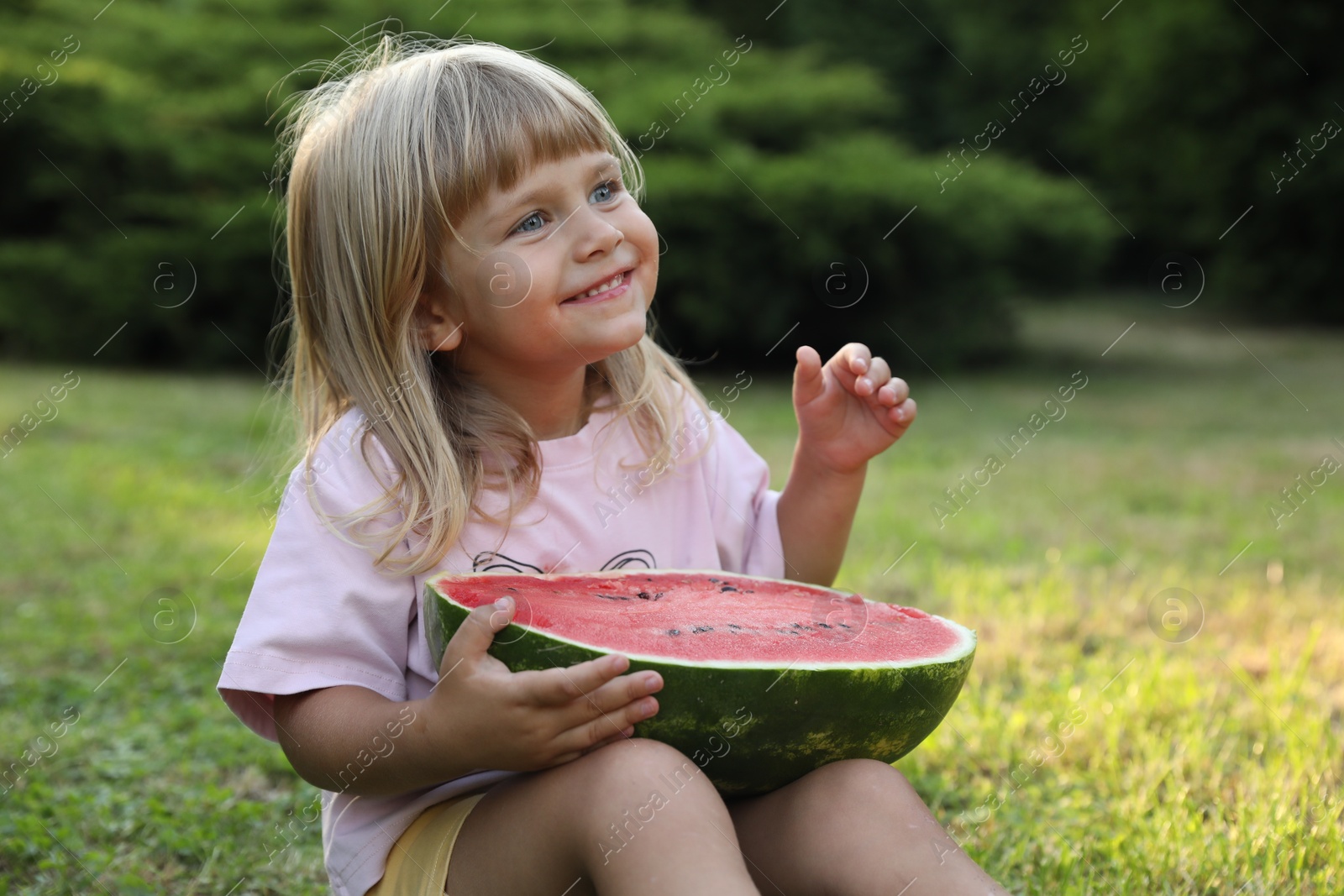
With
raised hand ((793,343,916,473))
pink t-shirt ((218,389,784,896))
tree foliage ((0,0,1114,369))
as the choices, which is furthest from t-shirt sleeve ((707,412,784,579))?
tree foliage ((0,0,1114,369))

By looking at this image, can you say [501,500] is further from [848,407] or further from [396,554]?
[848,407]

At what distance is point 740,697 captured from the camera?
5.82 feet

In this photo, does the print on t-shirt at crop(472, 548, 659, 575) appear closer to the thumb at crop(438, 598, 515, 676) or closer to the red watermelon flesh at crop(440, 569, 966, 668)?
the red watermelon flesh at crop(440, 569, 966, 668)

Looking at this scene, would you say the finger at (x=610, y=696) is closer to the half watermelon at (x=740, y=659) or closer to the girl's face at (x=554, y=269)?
the half watermelon at (x=740, y=659)

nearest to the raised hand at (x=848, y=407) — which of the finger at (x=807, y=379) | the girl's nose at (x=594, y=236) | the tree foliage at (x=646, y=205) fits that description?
the finger at (x=807, y=379)

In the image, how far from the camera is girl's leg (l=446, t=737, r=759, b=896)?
1596 millimetres

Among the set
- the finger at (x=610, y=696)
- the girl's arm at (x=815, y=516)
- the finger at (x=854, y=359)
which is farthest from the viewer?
the girl's arm at (x=815, y=516)

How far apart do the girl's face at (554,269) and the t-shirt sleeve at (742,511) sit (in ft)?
1.42

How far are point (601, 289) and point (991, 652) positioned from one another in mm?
1968

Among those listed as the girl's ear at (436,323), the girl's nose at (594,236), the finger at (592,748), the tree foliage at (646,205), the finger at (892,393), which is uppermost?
the girl's nose at (594,236)

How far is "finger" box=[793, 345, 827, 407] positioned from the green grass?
3.31 feet

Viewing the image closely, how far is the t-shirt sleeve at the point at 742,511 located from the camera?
248cm

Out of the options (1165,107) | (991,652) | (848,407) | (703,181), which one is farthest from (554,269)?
(1165,107)

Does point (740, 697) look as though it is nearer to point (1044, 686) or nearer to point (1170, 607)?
point (1044, 686)
